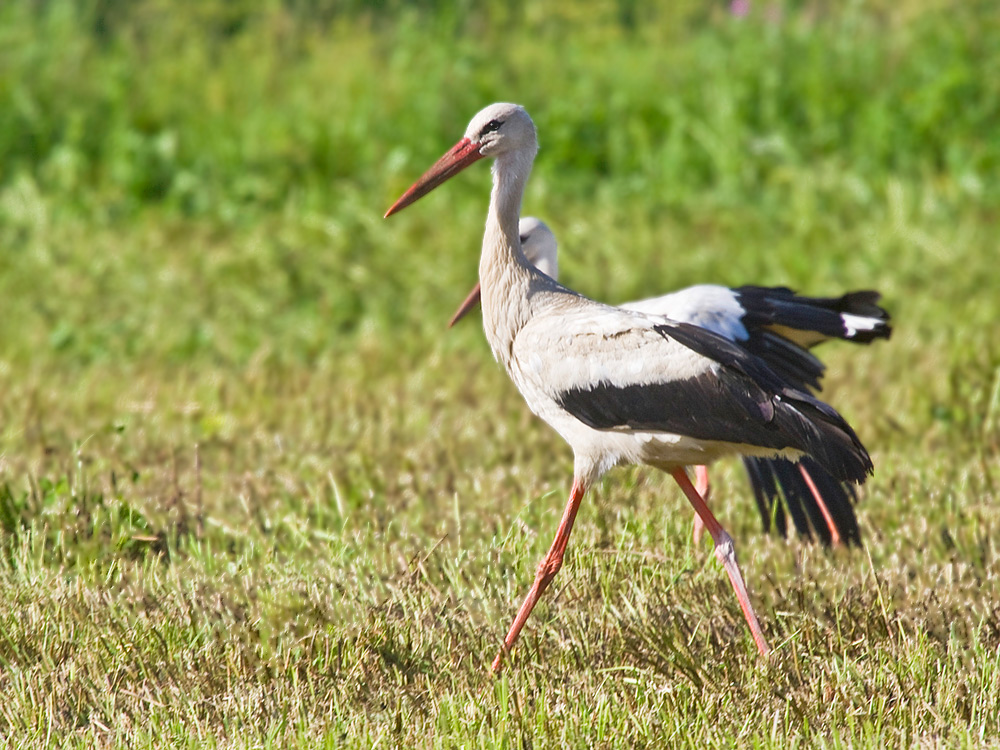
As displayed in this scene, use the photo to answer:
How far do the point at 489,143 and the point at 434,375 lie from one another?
7.96 ft

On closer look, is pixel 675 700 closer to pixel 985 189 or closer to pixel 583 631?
pixel 583 631

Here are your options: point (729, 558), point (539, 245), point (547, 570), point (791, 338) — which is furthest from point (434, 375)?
point (729, 558)

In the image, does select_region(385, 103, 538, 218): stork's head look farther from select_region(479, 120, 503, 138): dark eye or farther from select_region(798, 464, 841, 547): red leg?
select_region(798, 464, 841, 547): red leg

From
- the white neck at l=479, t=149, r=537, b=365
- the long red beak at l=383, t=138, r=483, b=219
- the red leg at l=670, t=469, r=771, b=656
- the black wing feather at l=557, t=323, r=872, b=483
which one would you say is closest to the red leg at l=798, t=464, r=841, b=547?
the red leg at l=670, t=469, r=771, b=656

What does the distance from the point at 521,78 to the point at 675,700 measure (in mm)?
6979

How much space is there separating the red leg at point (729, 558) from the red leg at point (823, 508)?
1.85 ft

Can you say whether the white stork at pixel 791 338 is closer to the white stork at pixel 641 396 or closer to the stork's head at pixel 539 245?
the stork's head at pixel 539 245

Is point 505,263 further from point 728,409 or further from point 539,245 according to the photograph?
point 539,245

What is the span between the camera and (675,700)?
9.78 feet

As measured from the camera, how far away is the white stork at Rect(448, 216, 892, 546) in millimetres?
4207

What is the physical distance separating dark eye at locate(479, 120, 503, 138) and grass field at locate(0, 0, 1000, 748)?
106 cm

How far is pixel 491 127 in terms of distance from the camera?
152 inches

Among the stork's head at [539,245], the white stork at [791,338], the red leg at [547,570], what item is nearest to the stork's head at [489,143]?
the white stork at [791,338]

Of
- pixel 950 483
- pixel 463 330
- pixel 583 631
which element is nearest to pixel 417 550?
pixel 583 631
